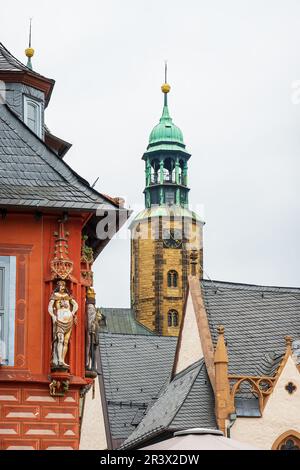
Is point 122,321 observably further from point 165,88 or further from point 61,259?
point 61,259

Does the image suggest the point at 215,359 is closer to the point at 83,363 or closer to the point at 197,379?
the point at 197,379

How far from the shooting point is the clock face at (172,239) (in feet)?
383

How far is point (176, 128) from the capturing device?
115 metres

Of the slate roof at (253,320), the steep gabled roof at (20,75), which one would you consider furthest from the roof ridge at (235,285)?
the steep gabled roof at (20,75)

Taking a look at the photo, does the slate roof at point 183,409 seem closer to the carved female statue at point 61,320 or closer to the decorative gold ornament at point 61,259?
the decorative gold ornament at point 61,259

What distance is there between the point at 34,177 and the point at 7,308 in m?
3.18

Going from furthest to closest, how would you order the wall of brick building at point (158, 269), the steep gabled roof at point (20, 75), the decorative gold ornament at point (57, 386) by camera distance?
the wall of brick building at point (158, 269)
the steep gabled roof at point (20, 75)
the decorative gold ornament at point (57, 386)

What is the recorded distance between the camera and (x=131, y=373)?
53531mm

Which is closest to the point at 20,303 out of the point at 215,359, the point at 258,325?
the point at 215,359

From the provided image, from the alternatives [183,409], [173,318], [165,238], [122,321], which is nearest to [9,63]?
[183,409]

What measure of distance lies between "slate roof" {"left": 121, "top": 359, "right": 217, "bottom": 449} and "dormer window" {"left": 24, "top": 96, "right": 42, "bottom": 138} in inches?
499

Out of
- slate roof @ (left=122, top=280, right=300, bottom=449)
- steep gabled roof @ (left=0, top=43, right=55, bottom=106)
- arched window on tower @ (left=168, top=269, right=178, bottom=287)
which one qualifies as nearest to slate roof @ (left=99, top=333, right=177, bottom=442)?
slate roof @ (left=122, top=280, right=300, bottom=449)
